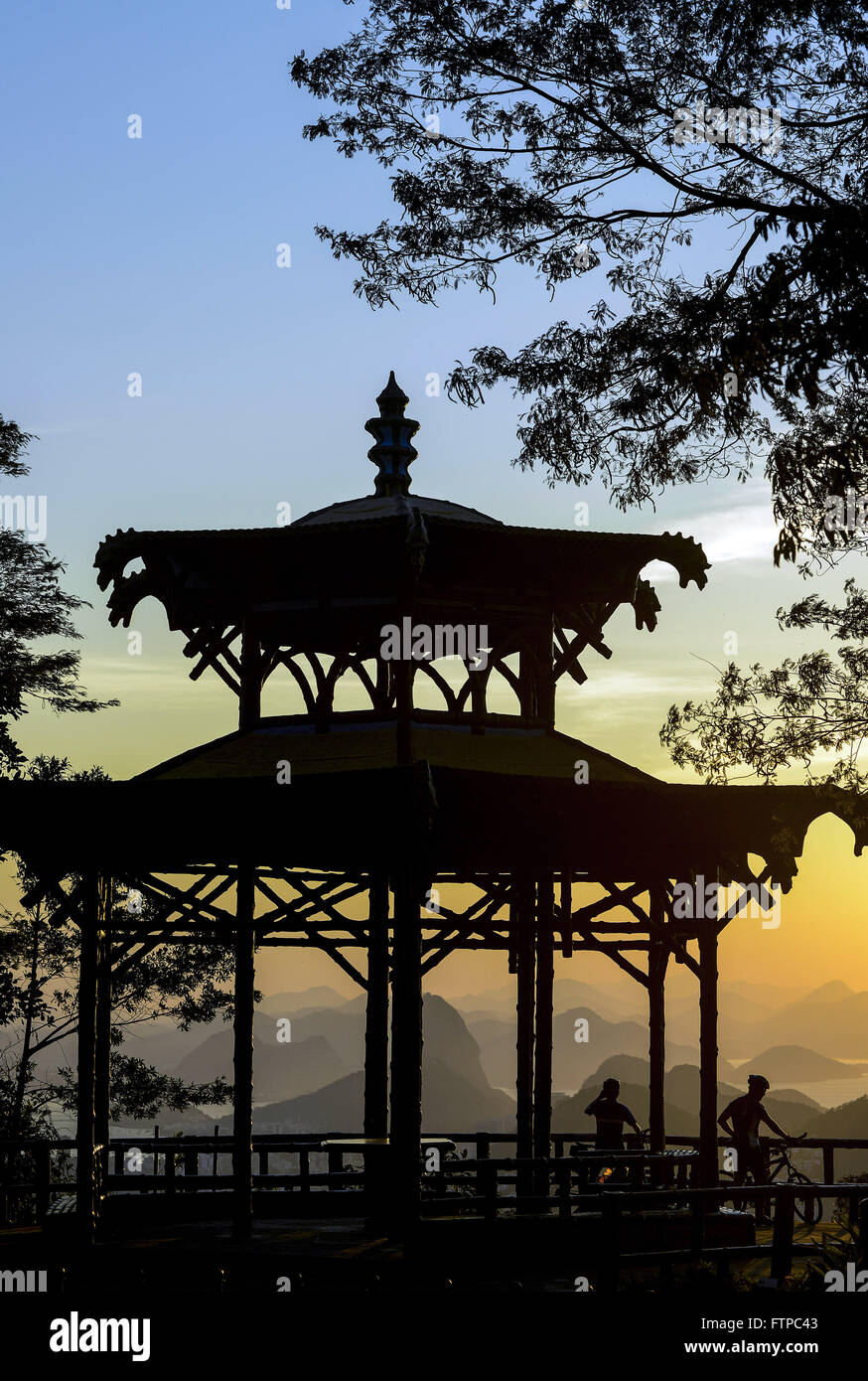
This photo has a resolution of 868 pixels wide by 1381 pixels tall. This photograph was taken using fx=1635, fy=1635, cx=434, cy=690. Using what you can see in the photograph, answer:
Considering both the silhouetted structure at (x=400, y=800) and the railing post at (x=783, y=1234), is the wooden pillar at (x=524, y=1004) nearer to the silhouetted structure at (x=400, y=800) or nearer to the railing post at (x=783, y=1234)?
the silhouetted structure at (x=400, y=800)

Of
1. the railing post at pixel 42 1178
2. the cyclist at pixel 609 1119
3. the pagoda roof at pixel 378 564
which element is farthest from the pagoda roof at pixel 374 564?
the railing post at pixel 42 1178

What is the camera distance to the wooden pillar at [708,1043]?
20.4 m

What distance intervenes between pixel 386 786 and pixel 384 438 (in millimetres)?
7344

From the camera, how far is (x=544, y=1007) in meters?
21.3

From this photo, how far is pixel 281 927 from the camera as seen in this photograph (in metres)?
20.2

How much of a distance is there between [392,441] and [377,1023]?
873cm

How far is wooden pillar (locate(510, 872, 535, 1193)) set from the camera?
74.4ft

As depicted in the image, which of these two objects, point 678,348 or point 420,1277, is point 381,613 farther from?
point 420,1277

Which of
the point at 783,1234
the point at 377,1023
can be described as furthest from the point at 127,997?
the point at 783,1234

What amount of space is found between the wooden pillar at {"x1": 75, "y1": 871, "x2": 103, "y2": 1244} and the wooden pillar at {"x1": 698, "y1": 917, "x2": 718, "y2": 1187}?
746cm

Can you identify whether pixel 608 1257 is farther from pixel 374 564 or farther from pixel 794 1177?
pixel 374 564

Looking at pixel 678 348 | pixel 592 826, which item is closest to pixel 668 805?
pixel 592 826

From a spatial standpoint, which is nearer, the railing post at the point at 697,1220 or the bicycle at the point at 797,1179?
the railing post at the point at 697,1220

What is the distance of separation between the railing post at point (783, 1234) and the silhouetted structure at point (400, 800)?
13.1 feet
